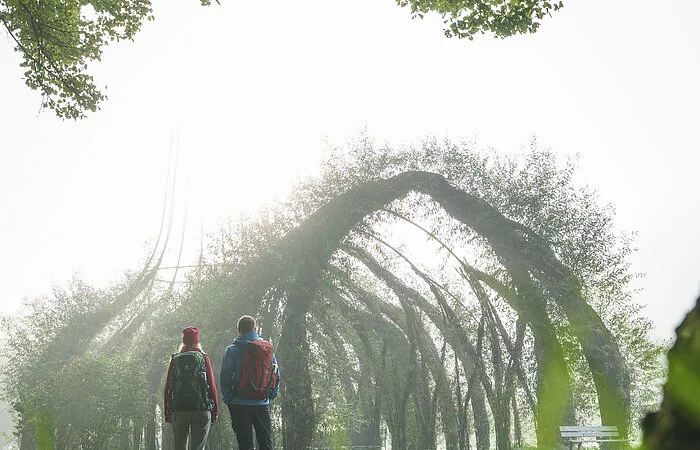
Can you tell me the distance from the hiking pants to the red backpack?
52cm

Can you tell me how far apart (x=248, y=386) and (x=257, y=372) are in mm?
171

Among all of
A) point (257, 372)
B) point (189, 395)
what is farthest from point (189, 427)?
point (257, 372)

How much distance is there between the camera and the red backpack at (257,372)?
6.60 m

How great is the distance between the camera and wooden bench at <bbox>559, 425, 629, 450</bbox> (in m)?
10.7

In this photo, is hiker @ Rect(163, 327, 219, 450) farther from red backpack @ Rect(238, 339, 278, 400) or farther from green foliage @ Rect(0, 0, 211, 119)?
green foliage @ Rect(0, 0, 211, 119)

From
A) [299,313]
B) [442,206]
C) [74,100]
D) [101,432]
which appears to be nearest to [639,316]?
[442,206]

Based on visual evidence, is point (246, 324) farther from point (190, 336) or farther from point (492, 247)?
point (492, 247)

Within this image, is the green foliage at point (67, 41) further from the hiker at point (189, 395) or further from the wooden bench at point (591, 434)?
the wooden bench at point (591, 434)

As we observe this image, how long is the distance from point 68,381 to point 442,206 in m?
9.24

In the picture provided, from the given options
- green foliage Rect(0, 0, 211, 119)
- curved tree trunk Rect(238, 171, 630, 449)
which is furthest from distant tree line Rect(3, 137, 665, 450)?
green foliage Rect(0, 0, 211, 119)

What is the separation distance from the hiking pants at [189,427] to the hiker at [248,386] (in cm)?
31

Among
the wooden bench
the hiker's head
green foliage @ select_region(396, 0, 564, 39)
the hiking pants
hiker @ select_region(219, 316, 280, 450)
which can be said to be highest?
green foliage @ select_region(396, 0, 564, 39)

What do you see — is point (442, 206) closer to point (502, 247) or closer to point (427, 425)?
point (502, 247)

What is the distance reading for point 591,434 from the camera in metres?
11.0
